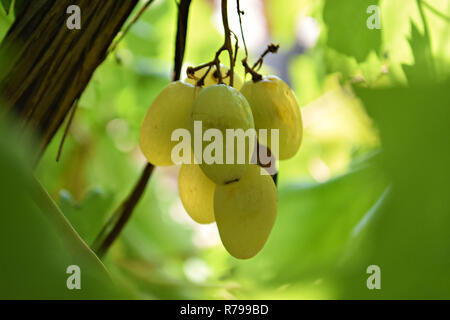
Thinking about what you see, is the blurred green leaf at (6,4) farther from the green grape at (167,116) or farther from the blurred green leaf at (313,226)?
the blurred green leaf at (313,226)

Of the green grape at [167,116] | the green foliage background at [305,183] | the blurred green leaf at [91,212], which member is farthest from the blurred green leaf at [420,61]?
the blurred green leaf at [91,212]

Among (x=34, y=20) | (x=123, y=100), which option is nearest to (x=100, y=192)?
(x=123, y=100)

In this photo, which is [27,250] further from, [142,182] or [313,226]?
[313,226]

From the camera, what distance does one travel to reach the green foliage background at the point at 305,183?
0.21 meters

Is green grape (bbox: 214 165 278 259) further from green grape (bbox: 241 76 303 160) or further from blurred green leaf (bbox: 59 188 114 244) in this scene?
blurred green leaf (bbox: 59 188 114 244)

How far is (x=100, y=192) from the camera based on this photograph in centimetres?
45

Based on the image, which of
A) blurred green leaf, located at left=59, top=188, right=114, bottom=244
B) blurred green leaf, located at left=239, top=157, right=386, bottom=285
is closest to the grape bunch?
blurred green leaf, located at left=239, top=157, right=386, bottom=285

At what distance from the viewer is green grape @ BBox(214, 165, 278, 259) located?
0.21m

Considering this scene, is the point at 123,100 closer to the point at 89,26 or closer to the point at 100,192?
the point at 100,192

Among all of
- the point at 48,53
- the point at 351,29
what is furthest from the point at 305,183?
the point at 48,53

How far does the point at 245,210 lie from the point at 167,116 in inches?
2.3

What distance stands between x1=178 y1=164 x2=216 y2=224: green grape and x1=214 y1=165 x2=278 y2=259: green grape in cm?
2

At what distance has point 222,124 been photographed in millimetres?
192
